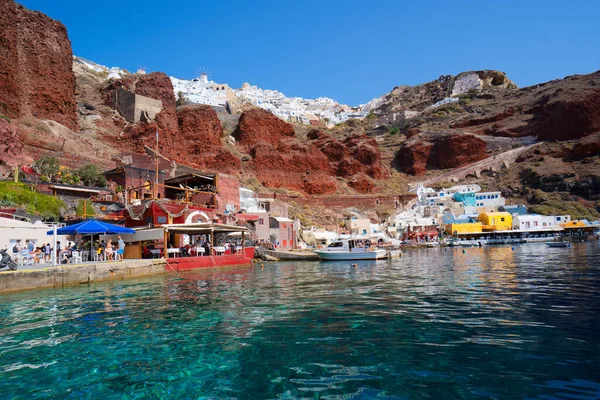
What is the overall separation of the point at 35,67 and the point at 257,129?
122 ft

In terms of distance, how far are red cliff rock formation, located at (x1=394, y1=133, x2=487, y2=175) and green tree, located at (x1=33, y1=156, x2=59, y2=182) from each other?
2882 inches

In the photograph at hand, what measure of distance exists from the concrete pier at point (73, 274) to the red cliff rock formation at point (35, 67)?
34.8 meters

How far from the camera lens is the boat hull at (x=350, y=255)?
103 feet

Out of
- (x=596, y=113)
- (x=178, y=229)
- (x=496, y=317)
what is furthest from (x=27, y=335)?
(x=596, y=113)

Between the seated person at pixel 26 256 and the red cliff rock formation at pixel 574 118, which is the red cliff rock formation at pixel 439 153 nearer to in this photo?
the red cliff rock formation at pixel 574 118

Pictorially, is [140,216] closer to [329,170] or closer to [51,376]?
[51,376]

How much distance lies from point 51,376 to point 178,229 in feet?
59.9

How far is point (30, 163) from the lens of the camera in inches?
1346

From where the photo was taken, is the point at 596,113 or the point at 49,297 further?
the point at 596,113

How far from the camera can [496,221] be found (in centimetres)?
6047

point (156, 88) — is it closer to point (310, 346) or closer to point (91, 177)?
point (91, 177)

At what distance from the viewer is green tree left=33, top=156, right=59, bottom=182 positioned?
30.6 m

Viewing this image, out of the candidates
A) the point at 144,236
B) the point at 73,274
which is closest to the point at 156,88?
the point at 144,236

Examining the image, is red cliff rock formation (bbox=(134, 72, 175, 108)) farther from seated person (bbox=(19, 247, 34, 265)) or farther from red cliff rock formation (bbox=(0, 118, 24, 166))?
seated person (bbox=(19, 247, 34, 265))
